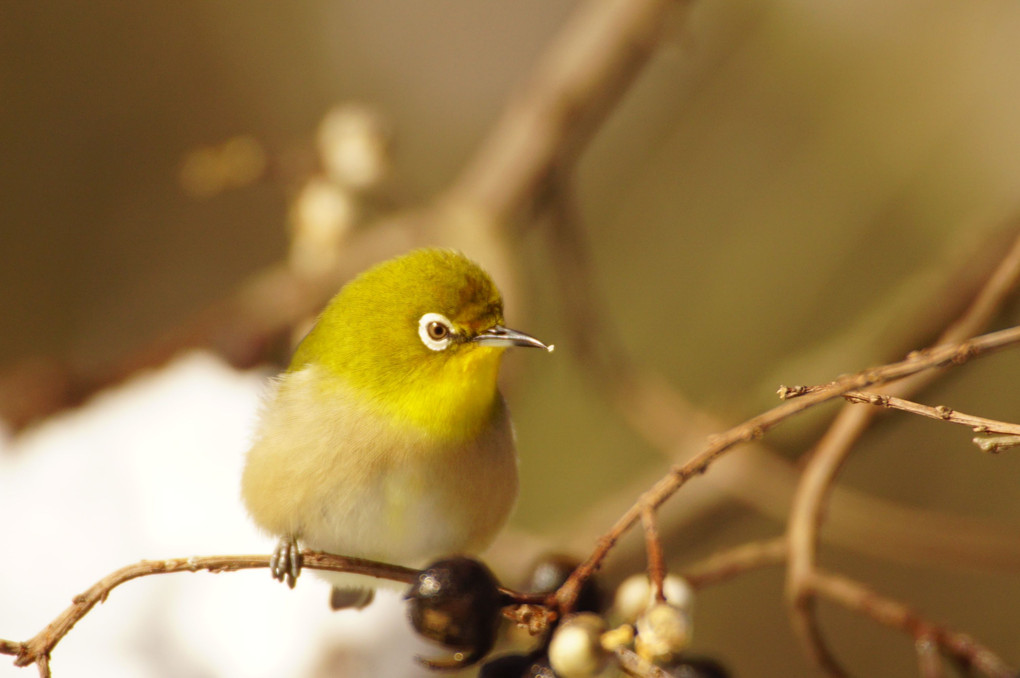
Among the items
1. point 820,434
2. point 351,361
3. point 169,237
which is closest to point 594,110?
point 820,434

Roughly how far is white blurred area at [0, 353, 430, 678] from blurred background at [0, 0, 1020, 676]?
0.55 metres

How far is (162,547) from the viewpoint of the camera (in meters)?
1.19

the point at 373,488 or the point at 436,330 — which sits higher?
the point at 436,330

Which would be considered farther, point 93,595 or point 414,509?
point 414,509

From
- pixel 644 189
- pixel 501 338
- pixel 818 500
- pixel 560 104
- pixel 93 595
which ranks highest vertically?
pixel 644 189

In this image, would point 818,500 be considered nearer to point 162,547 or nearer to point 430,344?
point 430,344

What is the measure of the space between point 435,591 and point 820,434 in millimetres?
938

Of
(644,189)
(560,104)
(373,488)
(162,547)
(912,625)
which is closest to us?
(912,625)

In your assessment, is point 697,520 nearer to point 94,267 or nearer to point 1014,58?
point 1014,58

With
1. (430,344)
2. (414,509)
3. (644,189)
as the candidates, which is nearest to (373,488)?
(414,509)

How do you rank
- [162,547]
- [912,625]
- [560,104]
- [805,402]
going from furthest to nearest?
[560,104]
[162,547]
[912,625]
[805,402]

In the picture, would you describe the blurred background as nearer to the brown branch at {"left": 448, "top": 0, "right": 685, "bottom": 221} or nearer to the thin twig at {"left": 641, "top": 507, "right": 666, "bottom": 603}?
the brown branch at {"left": 448, "top": 0, "right": 685, "bottom": 221}

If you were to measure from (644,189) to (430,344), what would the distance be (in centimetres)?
153

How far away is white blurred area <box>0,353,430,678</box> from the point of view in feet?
3.65
